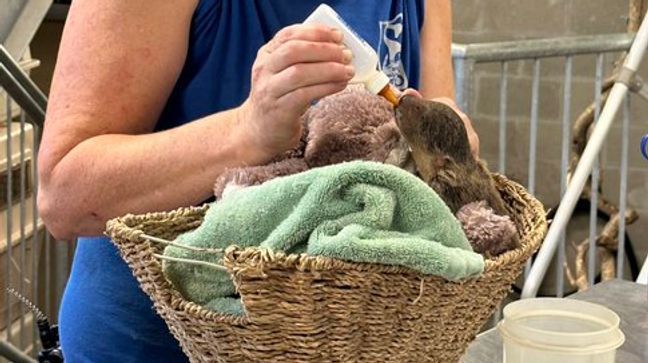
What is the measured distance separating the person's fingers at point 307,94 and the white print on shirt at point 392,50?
1.03 feet

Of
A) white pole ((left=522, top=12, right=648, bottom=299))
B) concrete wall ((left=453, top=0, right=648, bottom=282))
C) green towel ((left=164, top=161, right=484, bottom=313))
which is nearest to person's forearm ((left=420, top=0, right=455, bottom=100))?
green towel ((left=164, top=161, right=484, bottom=313))

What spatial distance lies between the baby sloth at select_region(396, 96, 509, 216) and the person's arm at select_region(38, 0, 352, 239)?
0.10 metres

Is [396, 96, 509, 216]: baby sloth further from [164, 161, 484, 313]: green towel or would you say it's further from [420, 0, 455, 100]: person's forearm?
[420, 0, 455, 100]: person's forearm

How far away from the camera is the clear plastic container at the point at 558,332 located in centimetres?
101

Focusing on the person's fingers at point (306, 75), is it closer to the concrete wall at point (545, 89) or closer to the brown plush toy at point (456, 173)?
the brown plush toy at point (456, 173)

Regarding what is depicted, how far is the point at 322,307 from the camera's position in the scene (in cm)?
66

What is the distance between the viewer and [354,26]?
1.05m

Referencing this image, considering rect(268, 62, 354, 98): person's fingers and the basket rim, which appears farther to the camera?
rect(268, 62, 354, 98): person's fingers

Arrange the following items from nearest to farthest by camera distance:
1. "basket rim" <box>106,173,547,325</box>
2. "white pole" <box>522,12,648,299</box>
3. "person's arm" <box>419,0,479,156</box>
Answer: "basket rim" <box>106,173,547,325</box>
"person's arm" <box>419,0,479,156</box>
"white pole" <box>522,12,648,299</box>

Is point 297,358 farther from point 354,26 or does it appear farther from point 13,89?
point 13,89

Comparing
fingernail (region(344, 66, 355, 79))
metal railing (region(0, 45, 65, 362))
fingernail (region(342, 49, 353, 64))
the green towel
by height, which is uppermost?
fingernail (region(342, 49, 353, 64))

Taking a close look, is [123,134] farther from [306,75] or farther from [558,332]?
[558,332]

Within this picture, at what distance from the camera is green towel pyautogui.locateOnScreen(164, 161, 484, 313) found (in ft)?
2.12

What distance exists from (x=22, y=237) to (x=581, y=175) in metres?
1.58
